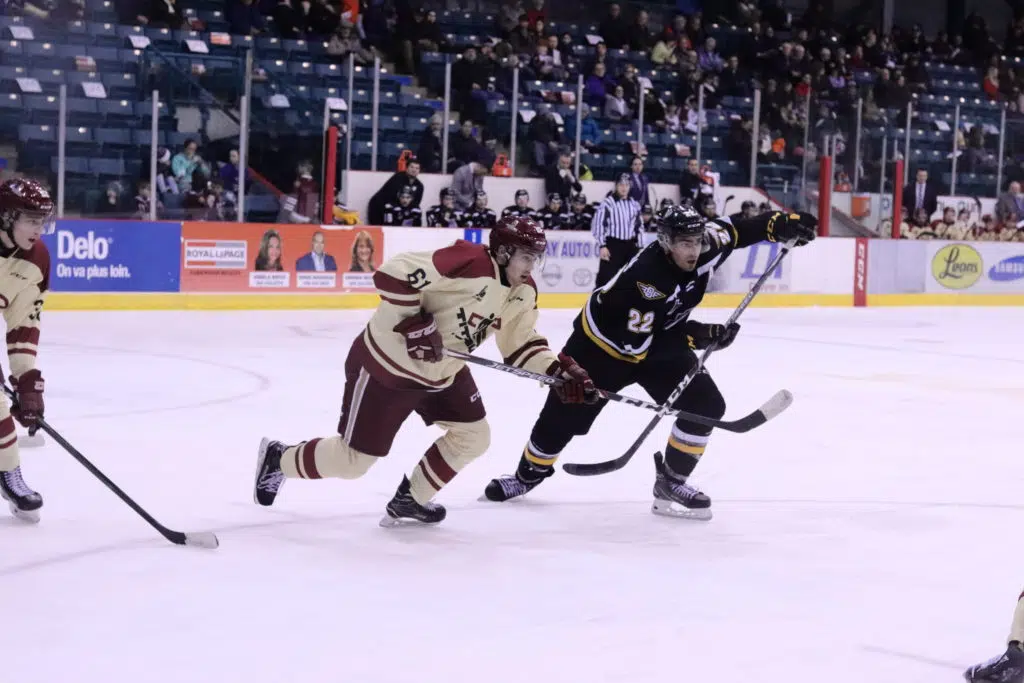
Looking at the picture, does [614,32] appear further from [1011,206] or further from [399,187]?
[399,187]

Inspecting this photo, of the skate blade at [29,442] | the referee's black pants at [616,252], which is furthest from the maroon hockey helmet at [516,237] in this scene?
the referee's black pants at [616,252]

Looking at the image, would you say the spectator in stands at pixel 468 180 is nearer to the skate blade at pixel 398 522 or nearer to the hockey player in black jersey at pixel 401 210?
the hockey player in black jersey at pixel 401 210

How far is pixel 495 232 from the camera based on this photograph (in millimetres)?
3416

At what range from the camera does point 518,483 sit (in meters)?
4.09

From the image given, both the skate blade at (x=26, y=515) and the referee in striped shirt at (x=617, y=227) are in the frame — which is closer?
the skate blade at (x=26, y=515)

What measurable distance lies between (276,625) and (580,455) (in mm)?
2314

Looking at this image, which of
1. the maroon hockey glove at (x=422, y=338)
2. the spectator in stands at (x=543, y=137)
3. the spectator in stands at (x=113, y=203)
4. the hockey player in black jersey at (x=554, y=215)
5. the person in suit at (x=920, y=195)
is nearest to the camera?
the maroon hockey glove at (x=422, y=338)

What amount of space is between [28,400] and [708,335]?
1.94 meters

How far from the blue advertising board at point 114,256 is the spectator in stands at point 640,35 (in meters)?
7.48

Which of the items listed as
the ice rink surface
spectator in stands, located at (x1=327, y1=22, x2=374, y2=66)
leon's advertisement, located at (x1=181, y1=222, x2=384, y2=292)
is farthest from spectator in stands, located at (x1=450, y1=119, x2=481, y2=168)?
the ice rink surface

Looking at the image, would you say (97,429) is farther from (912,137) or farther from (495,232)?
(912,137)

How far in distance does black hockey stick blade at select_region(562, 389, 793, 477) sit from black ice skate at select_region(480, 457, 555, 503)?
0.09 meters

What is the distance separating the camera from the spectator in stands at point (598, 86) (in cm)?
1402

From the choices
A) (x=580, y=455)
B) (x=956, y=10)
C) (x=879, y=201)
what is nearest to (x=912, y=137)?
(x=879, y=201)
